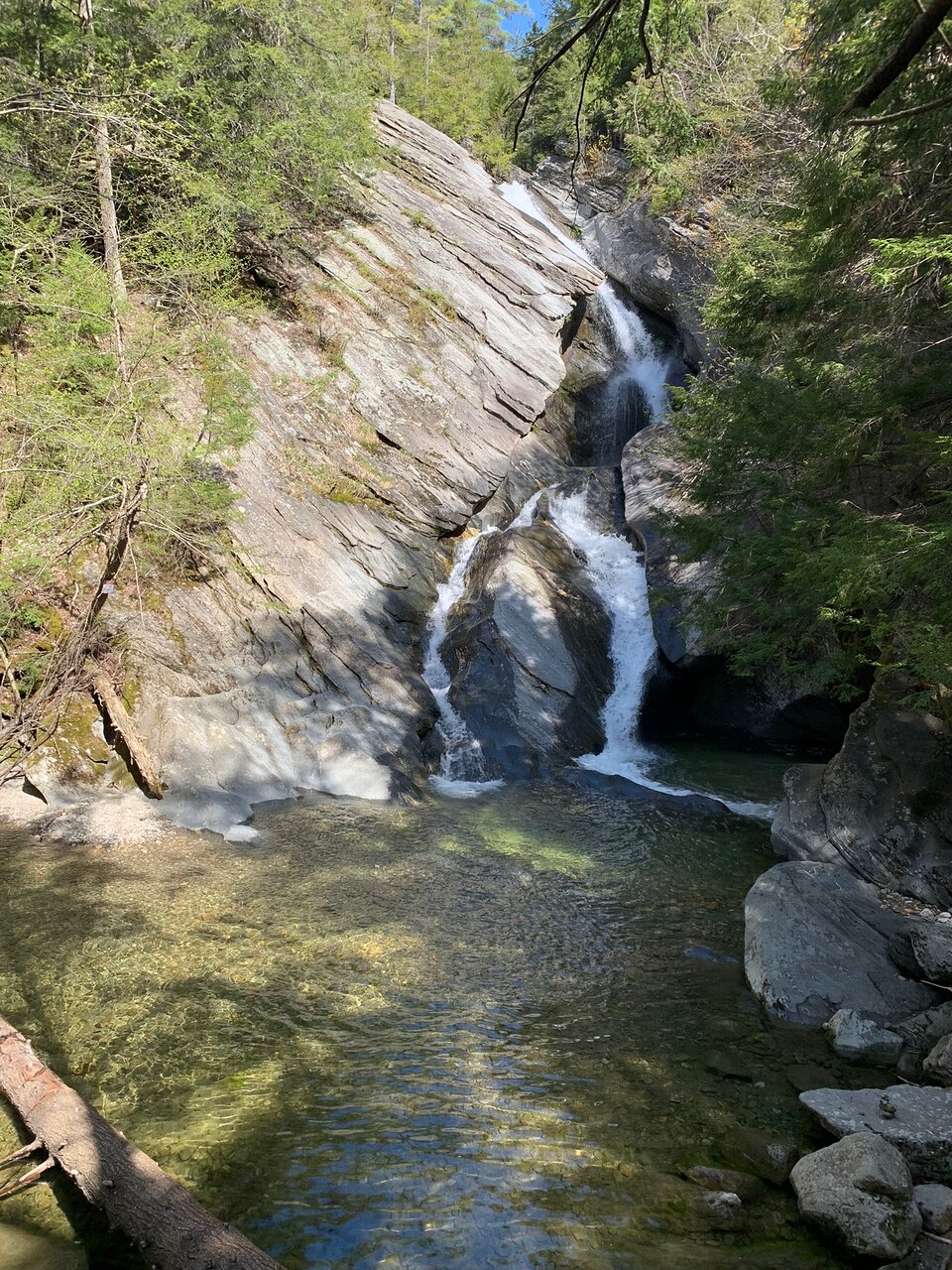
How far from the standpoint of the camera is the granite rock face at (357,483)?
11.1 m

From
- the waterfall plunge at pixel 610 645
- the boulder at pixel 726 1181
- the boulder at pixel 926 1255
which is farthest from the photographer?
the waterfall plunge at pixel 610 645

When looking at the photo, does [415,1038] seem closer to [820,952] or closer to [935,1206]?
[935,1206]

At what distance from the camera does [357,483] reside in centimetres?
1559

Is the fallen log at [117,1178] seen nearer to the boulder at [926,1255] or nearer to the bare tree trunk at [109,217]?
the boulder at [926,1255]

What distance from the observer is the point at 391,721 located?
489 inches

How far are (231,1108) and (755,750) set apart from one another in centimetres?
1275

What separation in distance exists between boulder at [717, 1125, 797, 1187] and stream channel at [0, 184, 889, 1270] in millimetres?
88

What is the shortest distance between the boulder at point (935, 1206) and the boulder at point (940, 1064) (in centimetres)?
122

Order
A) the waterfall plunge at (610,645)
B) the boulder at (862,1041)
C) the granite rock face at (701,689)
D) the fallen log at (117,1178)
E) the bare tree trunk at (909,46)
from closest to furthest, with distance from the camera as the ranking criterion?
the bare tree trunk at (909,46), the fallen log at (117,1178), the boulder at (862,1041), the waterfall plunge at (610,645), the granite rock face at (701,689)

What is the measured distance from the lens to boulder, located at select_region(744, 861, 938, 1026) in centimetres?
614

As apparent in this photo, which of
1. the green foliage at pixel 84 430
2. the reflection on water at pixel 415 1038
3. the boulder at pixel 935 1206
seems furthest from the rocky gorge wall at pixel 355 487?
the boulder at pixel 935 1206

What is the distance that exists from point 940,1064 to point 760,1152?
1.66m

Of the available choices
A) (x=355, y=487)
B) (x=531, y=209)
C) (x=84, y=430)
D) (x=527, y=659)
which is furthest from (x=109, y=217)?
(x=531, y=209)

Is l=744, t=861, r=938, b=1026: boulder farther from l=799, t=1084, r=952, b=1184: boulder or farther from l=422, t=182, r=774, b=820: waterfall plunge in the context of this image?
l=422, t=182, r=774, b=820: waterfall plunge
